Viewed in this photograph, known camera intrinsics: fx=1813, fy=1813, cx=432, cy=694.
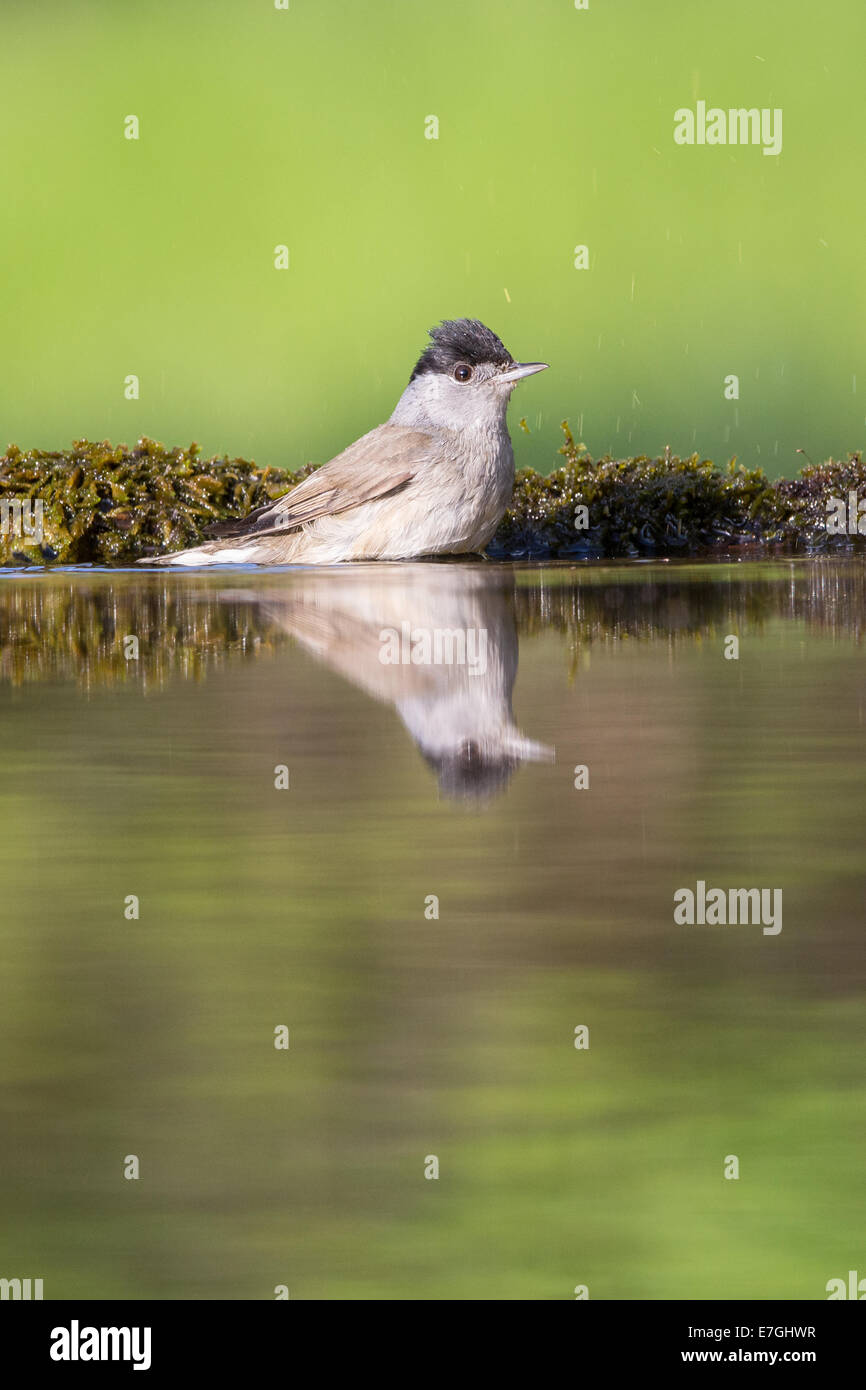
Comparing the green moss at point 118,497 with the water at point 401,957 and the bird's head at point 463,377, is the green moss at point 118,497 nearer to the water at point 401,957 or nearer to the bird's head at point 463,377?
the bird's head at point 463,377

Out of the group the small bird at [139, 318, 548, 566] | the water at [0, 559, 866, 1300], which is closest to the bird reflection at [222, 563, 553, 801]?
the water at [0, 559, 866, 1300]

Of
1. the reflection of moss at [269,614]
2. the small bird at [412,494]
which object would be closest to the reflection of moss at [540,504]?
the small bird at [412,494]

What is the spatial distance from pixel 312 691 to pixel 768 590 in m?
2.25

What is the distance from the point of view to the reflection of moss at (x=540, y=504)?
7023mm

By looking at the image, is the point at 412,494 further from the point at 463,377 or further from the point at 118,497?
the point at 118,497

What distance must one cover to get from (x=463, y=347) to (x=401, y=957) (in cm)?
541

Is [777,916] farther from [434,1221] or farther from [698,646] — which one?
[698,646]

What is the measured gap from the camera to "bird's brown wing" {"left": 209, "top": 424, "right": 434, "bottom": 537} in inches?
258

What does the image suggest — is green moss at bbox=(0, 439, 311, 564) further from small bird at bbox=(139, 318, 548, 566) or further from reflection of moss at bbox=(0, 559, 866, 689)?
reflection of moss at bbox=(0, 559, 866, 689)

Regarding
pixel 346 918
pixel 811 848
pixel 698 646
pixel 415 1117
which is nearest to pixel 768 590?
pixel 698 646

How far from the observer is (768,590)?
16.9 feet

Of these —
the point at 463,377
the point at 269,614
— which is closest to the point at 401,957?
the point at 269,614

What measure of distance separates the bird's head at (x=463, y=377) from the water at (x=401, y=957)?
3.45 m

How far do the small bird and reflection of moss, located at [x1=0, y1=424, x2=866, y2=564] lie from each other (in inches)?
17.8
